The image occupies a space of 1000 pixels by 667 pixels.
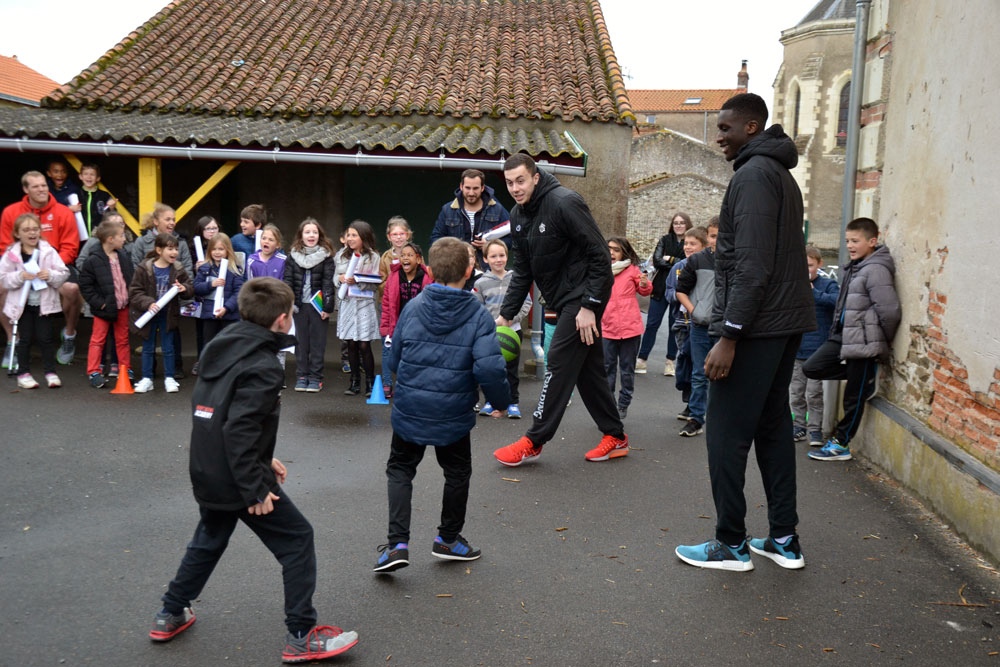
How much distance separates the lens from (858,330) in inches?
243

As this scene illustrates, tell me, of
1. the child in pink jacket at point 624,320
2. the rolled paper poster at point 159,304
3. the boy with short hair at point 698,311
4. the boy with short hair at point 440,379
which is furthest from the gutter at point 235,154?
the boy with short hair at point 440,379

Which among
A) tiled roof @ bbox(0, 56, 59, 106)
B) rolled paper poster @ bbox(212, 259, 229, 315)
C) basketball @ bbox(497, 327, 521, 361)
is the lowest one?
basketball @ bbox(497, 327, 521, 361)

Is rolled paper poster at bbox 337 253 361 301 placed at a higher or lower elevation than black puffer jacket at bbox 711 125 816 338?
lower

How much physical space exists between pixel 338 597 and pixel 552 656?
1.08 meters

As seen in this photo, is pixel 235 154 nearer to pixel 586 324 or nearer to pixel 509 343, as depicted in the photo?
pixel 509 343

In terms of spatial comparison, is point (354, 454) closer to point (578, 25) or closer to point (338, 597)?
point (338, 597)

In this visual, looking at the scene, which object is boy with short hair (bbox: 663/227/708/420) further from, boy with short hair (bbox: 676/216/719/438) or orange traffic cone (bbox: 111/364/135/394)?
orange traffic cone (bbox: 111/364/135/394)

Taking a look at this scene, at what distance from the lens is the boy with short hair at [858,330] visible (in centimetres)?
609

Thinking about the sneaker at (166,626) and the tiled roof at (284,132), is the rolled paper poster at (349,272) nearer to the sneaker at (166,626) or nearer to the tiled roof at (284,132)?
the tiled roof at (284,132)

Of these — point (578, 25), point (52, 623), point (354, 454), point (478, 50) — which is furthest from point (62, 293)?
point (578, 25)

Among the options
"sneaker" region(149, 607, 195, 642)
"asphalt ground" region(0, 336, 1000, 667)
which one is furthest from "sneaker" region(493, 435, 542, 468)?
"sneaker" region(149, 607, 195, 642)

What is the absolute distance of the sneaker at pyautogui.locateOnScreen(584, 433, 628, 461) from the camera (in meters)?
6.31

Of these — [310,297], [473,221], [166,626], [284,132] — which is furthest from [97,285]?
[166,626]

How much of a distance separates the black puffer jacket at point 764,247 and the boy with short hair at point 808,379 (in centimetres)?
295
